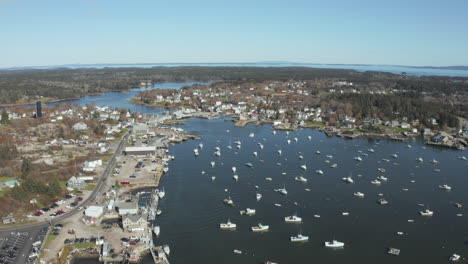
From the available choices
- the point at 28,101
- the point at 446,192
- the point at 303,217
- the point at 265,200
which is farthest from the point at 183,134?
the point at 28,101

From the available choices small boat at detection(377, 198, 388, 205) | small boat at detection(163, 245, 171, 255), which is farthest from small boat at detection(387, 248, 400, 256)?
small boat at detection(163, 245, 171, 255)

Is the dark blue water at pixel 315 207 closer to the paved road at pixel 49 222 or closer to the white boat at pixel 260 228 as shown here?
the white boat at pixel 260 228

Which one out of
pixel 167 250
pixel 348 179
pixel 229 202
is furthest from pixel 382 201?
pixel 167 250

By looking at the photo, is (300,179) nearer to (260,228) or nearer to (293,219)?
(293,219)

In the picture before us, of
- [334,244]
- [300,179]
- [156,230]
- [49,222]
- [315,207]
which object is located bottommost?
[334,244]

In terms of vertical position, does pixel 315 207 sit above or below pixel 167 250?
above

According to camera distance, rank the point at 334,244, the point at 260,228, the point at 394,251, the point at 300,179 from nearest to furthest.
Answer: the point at 394,251 < the point at 334,244 < the point at 260,228 < the point at 300,179

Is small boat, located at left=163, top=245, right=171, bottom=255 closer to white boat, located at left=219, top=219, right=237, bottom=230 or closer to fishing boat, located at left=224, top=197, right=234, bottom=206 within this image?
white boat, located at left=219, top=219, right=237, bottom=230

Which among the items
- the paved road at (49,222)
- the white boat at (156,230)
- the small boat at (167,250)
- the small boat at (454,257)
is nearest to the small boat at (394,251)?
the small boat at (454,257)
